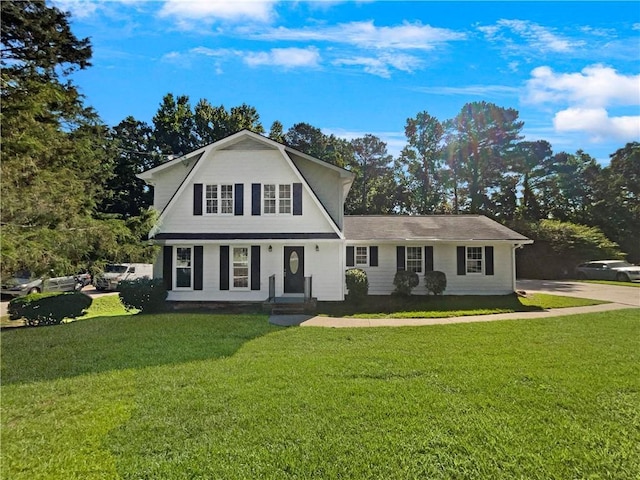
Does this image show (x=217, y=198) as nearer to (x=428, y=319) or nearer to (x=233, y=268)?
(x=233, y=268)

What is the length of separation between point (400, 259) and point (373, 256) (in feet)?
4.22

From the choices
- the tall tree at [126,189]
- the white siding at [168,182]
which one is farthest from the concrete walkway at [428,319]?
the tall tree at [126,189]

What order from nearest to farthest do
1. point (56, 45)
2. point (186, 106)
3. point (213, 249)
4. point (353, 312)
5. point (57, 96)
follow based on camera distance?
point (57, 96), point (56, 45), point (353, 312), point (213, 249), point (186, 106)

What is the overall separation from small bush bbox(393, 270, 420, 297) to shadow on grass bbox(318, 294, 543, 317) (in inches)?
14.2

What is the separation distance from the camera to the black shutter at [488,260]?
60.8 feet

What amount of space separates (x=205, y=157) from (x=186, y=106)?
75.6 ft

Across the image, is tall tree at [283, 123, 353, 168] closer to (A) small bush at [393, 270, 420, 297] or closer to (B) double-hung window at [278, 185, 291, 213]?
(A) small bush at [393, 270, 420, 297]

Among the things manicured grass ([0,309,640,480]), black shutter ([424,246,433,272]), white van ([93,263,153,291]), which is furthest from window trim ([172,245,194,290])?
black shutter ([424,246,433,272])

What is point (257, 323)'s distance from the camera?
11.5 meters

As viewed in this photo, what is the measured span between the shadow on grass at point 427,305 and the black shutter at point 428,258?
5.01 feet

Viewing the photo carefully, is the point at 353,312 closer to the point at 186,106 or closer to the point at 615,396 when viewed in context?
the point at 615,396

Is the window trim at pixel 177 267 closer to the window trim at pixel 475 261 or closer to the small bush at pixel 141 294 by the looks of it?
the small bush at pixel 141 294

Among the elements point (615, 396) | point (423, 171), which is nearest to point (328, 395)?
point (615, 396)

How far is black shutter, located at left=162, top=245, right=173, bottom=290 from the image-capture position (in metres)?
15.5
